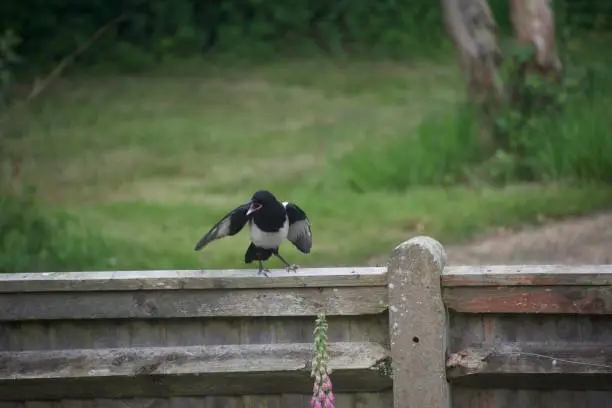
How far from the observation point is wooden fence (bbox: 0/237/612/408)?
4008 mm

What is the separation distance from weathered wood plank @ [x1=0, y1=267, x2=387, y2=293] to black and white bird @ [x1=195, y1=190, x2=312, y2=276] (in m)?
0.46

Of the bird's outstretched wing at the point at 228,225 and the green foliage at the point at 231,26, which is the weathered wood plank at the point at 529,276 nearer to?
the bird's outstretched wing at the point at 228,225

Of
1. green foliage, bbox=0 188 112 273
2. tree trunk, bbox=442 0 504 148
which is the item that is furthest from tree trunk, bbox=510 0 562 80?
green foliage, bbox=0 188 112 273

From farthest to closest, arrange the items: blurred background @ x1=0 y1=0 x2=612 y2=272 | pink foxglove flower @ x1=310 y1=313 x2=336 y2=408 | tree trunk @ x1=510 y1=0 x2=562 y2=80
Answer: tree trunk @ x1=510 y1=0 x2=562 y2=80 → blurred background @ x1=0 y1=0 x2=612 y2=272 → pink foxglove flower @ x1=310 y1=313 x2=336 y2=408

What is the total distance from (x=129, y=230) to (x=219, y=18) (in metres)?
2.69

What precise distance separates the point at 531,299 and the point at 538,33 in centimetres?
611

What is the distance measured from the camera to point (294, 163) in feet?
29.6

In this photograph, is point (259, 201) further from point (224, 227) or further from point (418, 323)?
point (418, 323)

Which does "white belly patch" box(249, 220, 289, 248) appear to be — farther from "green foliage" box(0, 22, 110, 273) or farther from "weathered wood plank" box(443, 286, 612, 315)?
"green foliage" box(0, 22, 110, 273)

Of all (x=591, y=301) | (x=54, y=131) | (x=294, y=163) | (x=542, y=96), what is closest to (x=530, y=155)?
(x=542, y=96)

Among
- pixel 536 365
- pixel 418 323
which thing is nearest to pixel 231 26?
pixel 418 323

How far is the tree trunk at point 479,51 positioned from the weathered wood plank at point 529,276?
518 cm

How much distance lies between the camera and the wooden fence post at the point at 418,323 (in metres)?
4.03

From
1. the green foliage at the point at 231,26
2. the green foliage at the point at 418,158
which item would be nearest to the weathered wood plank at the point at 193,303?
the green foliage at the point at 418,158
